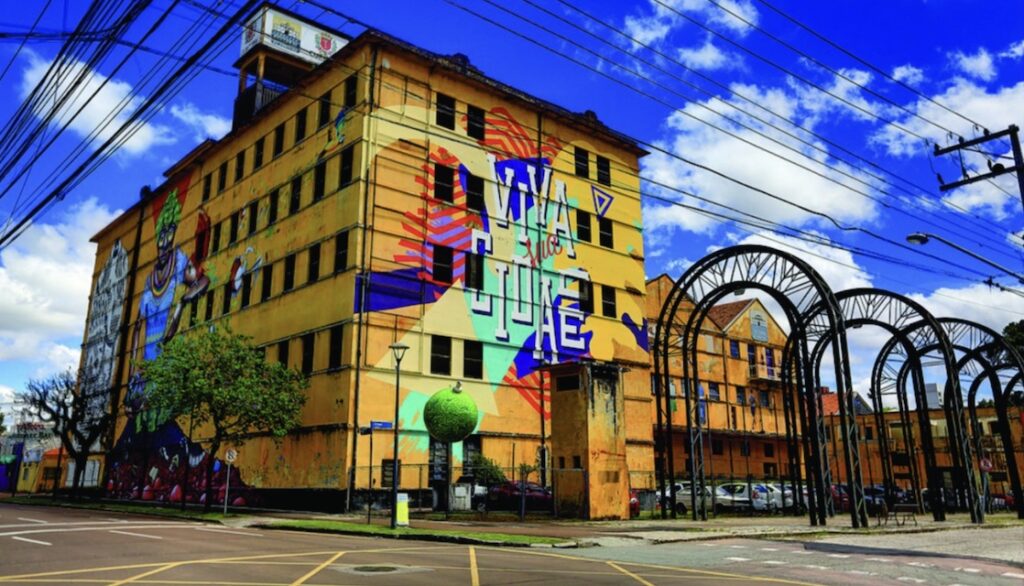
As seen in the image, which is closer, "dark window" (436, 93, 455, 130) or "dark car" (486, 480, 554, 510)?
"dark car" (486, 480, 554, 510)

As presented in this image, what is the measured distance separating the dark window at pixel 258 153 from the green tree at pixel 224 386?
1364cm

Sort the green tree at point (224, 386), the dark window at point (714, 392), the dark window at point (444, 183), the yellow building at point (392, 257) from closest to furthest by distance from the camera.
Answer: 1. the green tree at point (224, 386)
2. the yellow building at point (392, 257)
3. the dark window at point (444, 183)
4. the dark window at point (714, 392)

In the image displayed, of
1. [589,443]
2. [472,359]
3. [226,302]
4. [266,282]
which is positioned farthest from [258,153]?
[589,443]

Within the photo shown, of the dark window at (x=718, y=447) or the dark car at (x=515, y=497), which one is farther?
the dark window at (x=718, y=447)

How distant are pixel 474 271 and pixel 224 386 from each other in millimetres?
13075

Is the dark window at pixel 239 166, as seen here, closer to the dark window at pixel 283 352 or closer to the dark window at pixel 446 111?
the dark window at pixel 283 352

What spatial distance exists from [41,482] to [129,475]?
102 ft

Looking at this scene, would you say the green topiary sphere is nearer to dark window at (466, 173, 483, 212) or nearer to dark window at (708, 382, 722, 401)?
dark window at (466, 173, 483, 212)

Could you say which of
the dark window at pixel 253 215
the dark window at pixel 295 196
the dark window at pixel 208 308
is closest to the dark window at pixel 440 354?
the dark window at pixel 295 196

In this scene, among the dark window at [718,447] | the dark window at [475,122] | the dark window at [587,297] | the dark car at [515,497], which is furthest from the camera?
the dark window at [718,447]

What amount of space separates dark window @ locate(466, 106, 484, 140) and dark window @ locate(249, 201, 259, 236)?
13342 millimetres

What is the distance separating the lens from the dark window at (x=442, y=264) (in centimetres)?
3644

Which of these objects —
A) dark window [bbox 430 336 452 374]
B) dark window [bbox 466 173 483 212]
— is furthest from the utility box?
dark window [bbox 466 173 483 212]

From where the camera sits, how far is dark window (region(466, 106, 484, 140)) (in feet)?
130
